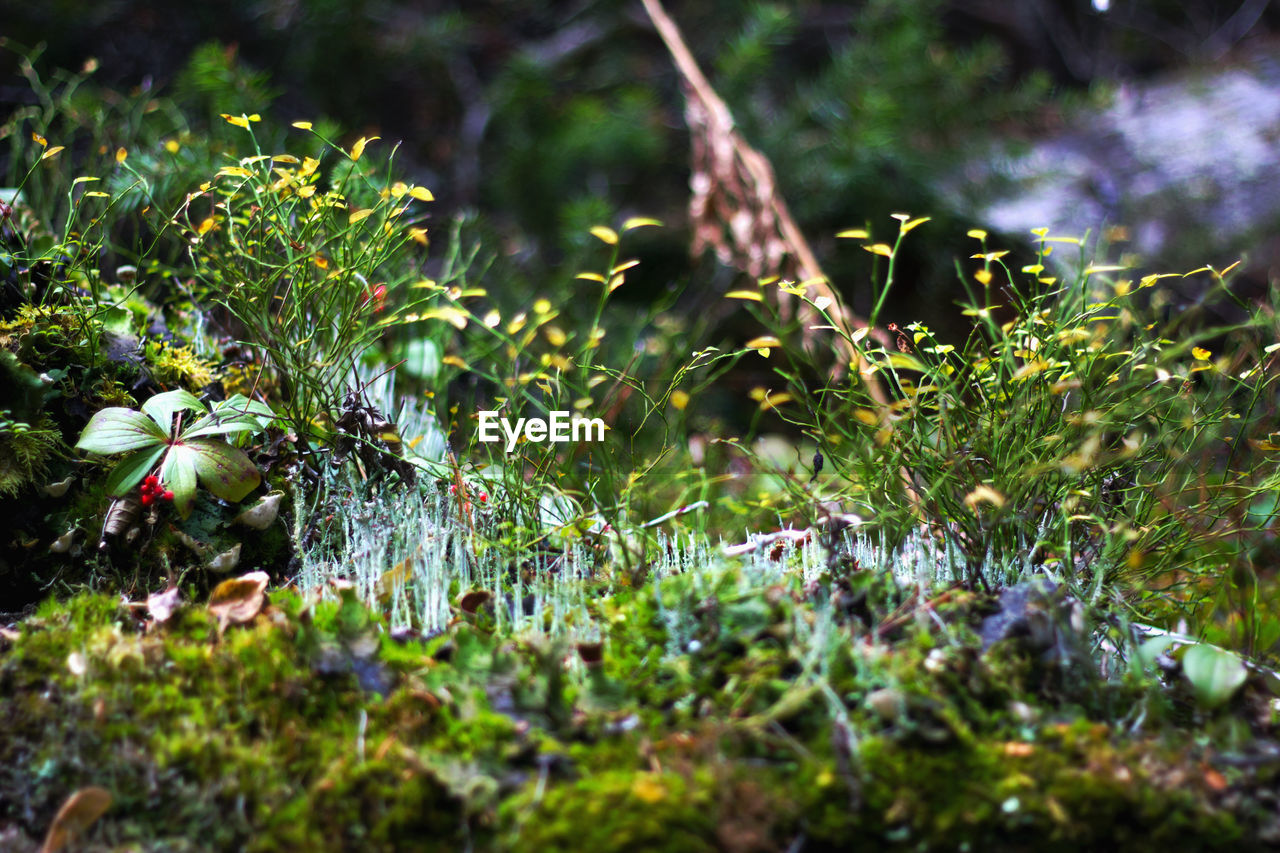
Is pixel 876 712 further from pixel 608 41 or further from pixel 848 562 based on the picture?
pixel 608 41

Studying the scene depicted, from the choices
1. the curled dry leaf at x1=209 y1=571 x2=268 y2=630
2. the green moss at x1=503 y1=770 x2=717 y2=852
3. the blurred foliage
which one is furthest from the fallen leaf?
the blurred foliage

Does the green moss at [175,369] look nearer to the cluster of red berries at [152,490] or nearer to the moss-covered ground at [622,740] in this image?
the cluster of red berries at [152,490]

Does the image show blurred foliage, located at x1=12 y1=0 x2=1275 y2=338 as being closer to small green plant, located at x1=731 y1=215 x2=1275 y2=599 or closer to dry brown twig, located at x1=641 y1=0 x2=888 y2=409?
dry brown twig, located at x1=641 y1=0 x2=888 y2=409

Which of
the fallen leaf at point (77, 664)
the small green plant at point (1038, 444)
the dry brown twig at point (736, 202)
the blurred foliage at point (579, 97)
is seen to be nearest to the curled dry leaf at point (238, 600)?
the fallen leaf at point (77, 664)

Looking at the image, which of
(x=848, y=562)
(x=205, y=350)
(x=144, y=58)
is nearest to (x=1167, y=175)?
(x=848, y=562)

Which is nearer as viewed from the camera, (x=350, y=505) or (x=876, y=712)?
(x=876, y=712)

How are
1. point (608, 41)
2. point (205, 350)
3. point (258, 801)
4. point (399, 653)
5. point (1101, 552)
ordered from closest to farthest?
point (258, 801) < point (399, 653) < point (1101, 552) < point (205, 350) < point (608, 41)
